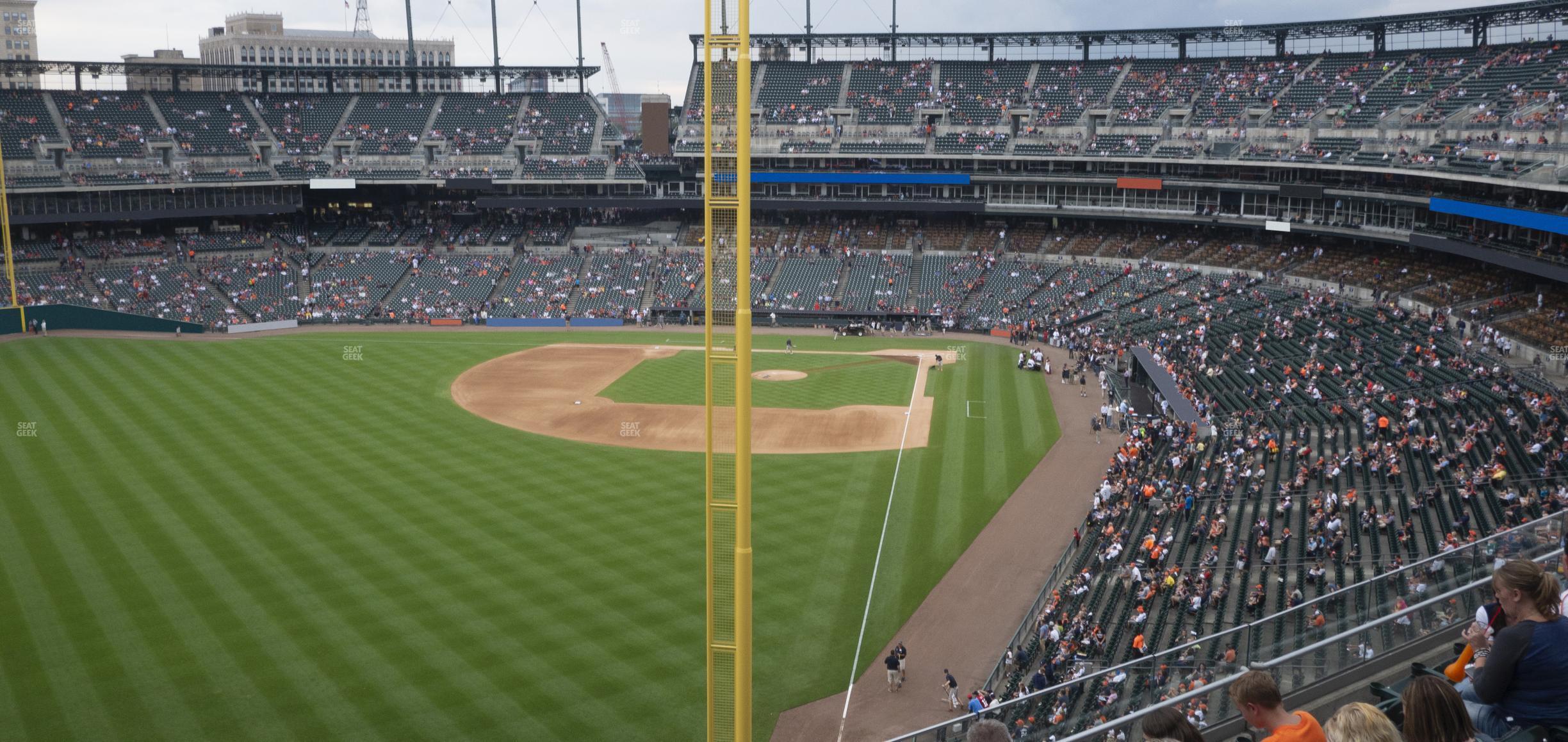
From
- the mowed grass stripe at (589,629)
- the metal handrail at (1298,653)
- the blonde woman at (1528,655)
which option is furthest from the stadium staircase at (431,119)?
the blonde woman at (1528,655)

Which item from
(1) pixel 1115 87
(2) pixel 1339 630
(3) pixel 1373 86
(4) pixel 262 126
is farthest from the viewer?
(4) pixel 262 126

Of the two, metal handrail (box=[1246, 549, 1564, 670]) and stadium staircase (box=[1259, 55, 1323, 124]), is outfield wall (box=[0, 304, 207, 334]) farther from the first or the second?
metal handrail (box=[1246, 549, 1564, 670])

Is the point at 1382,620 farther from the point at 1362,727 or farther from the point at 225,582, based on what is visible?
the point at 225,582

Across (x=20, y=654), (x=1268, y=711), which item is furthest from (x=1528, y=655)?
(x=20, y=654)

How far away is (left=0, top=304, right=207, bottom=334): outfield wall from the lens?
183ft

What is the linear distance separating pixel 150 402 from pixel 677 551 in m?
26.9

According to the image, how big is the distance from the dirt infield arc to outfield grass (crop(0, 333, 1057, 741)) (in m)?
1.29

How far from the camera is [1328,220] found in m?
56.7

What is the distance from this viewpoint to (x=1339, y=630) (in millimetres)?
12055

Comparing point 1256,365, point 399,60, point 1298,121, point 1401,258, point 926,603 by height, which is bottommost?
point 926,603

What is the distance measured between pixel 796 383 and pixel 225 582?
28161mm

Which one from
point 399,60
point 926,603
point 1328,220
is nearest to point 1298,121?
point 1328,220

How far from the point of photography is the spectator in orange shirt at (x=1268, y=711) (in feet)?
19.8

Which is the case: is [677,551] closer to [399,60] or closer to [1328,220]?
[1328,220]
